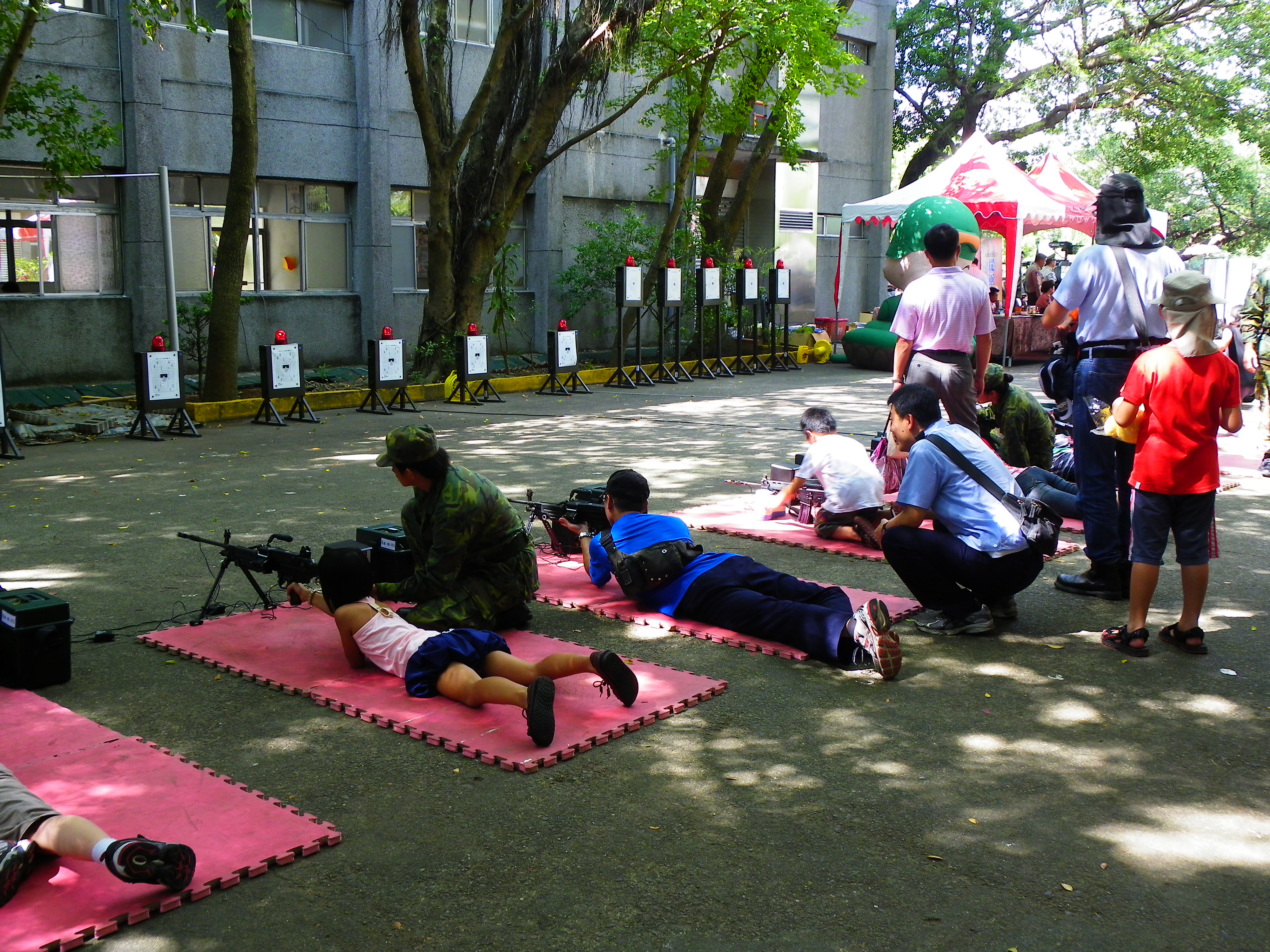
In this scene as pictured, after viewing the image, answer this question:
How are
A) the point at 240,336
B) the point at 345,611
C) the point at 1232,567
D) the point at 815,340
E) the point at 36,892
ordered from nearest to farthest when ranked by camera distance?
the point at 36,892
the point at 345,611
the point at 1232,567
the point at 240,336
the point at 815,340

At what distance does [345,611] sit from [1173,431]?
12.7 ft

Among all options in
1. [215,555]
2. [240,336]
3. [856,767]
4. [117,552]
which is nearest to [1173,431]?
[856,767]

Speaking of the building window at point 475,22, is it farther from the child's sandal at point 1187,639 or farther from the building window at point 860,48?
the child's sandal at point 1187,639

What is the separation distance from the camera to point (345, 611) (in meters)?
5.33

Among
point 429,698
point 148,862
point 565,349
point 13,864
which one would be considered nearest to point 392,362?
point 565,349

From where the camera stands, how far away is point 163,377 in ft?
43.2

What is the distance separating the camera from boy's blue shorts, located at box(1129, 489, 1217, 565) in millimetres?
5555

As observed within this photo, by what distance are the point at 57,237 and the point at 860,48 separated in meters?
19.7

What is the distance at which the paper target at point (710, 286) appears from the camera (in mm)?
20000

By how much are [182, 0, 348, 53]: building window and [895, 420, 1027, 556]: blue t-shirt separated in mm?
14108

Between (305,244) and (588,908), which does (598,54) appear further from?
(588,908)

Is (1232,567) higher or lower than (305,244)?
lower

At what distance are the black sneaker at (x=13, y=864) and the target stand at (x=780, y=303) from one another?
1840 cm

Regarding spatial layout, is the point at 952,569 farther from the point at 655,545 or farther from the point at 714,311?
the point at 714,311
